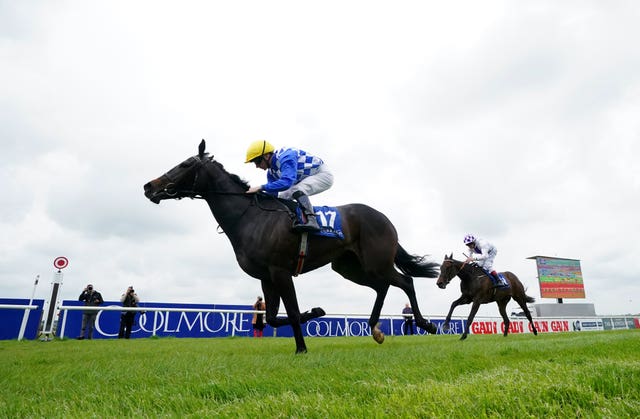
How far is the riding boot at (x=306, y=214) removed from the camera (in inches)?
198

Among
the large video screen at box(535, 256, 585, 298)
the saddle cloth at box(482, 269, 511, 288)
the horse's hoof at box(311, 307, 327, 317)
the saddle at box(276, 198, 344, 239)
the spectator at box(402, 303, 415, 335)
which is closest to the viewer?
the saddle at box(276, 198, 344, 239)

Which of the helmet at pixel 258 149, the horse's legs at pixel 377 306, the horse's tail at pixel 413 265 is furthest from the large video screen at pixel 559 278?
the helmet at pixel 258 149

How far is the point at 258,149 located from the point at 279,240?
55.2 inches

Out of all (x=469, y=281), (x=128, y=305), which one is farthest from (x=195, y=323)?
(x=469, y=281)

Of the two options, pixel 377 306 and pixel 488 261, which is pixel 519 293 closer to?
pixel 488 261

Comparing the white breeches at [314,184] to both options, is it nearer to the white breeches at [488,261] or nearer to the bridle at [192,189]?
the bridle at [192,189]

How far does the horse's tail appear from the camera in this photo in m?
6.68

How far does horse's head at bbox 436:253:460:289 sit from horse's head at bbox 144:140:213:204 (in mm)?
7669

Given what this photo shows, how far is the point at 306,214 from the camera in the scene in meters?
5.12

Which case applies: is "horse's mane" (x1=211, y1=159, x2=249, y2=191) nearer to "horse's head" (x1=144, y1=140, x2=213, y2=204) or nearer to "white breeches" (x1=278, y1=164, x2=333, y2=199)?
"horse's head" (x1=144, y1=140, x2=213, y2=204)

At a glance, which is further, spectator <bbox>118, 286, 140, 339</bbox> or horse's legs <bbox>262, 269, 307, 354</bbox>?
spectator <bbox>118, 286, 140, 339</bbox>

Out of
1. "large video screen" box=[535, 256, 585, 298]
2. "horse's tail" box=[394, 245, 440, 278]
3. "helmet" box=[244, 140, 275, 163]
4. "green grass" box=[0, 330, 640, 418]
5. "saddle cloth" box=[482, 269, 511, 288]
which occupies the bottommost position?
"green grass" box=[0, 330, 640, 418]

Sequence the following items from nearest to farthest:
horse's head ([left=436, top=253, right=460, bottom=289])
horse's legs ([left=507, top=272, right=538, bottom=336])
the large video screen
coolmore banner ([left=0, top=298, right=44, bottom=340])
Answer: horse's head ([left=436, top=253, right=460, bottom=289]) < horse's legs ([left=507, top=272, right=538, bottom=336]) < coolmore banner ([left=0, top=298, right=44, bottom=340]) < the large video screen

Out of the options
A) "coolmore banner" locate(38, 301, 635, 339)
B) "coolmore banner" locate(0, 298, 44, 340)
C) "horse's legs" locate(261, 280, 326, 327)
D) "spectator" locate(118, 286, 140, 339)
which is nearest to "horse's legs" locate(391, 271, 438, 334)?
"horse's legs" locate(261, 280, 326, 327)
